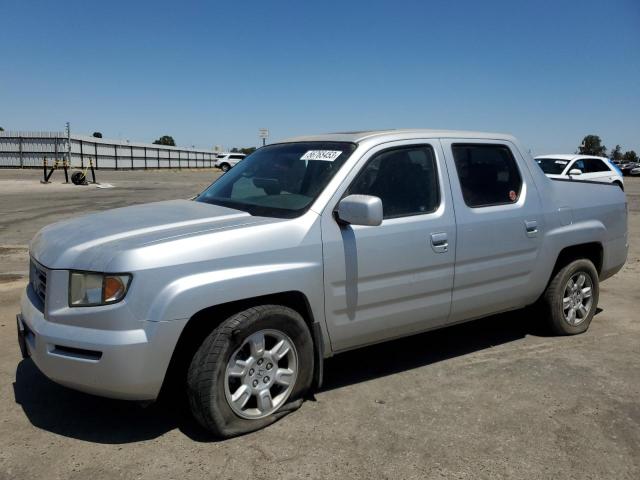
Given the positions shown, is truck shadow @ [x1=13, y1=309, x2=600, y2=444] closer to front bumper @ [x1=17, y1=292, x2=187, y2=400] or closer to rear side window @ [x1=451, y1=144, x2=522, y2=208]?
front bumper @ [x1=17, y1=292, x2=187, y2=400]

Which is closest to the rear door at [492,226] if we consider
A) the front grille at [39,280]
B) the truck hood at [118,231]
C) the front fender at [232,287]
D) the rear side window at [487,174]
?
the rear side window at [487,174]

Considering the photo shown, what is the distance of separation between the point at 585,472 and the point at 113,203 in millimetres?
16453

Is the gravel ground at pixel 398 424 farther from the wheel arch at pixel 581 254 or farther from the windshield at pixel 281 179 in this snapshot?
the windshield at pixel 281 179

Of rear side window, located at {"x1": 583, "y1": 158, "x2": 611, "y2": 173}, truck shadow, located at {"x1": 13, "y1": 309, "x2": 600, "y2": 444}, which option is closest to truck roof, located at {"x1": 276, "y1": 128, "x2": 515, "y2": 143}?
truck shadow, located at {"x1": 13, "y1": 309, "x2": 600, "y2": 444}

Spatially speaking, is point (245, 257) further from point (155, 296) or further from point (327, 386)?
point (327, 386)

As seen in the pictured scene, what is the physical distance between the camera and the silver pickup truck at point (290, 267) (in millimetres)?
2867

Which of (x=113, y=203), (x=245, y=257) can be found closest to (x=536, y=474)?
(x=245, y=257)

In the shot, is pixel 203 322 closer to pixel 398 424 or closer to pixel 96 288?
pixel 96 288

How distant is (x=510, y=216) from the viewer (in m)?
4.27

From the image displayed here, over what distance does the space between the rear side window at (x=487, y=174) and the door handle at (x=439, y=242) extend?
39cm

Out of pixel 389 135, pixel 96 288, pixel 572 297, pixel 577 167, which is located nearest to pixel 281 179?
pixel 389 135

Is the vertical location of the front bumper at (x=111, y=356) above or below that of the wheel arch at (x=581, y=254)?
below

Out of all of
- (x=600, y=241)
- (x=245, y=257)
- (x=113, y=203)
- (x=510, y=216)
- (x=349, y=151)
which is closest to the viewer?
(x=245, y=257)

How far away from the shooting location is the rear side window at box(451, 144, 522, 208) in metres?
4.14
